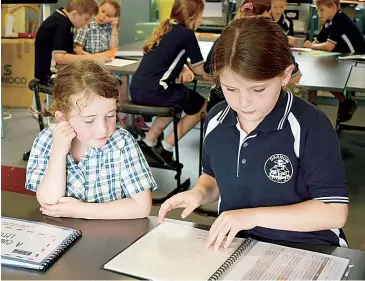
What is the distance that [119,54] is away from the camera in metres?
3.77

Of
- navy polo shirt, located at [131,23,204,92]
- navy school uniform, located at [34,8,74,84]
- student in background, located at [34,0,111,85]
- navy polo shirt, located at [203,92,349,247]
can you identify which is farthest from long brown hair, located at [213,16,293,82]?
navy school uniform, located at [34,8,74,84]

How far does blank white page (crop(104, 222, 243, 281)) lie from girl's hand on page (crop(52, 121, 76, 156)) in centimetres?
33

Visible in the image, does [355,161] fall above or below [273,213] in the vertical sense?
below

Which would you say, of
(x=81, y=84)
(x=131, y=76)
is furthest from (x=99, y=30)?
(x=81, y=84)

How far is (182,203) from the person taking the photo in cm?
124

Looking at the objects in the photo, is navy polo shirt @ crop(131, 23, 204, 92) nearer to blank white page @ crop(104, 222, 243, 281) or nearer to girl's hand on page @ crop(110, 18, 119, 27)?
girl's hand on page @ crop(110, 18, 119, 27)

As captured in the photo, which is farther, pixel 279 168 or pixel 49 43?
pixel 49 43

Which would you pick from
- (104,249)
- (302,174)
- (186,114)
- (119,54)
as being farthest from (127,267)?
(119,54)

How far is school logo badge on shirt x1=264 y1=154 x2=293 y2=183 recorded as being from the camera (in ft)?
4.04

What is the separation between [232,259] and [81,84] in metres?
0.64

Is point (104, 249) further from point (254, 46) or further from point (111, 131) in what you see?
point (254, 46)

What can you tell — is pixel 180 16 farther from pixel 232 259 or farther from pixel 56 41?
pixel 232 259

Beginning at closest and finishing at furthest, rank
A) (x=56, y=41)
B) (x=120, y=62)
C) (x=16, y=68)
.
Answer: (x=120, y=62) → (x=56, y=41) → (x=16, y=68)

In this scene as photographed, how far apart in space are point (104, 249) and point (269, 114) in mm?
475
